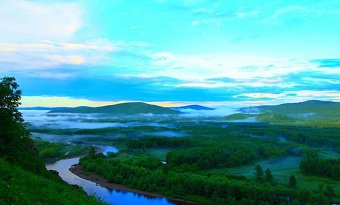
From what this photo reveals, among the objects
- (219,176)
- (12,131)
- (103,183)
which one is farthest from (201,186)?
(12,131)

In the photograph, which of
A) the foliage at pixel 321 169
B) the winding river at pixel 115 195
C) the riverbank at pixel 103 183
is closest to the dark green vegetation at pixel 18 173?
the winding river at pixel 115 195

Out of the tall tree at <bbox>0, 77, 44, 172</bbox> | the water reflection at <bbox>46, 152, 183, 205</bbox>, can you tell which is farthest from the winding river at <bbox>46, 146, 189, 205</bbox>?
the tall tree at <bbox>0, 77, 44, 172</bbox>

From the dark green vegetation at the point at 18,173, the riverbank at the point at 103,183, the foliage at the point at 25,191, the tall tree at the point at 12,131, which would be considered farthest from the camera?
the riverbank at the point at 103,183

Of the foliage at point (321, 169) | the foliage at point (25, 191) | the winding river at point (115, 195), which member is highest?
the foliage at point (25, 191)

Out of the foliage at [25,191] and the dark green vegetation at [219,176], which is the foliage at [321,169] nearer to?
the dark green vegetation at [219,176]

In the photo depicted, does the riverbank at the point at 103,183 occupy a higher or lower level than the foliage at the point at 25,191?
lower

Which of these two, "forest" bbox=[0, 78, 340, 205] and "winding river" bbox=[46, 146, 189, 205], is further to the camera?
"winding river" bbox=[46, 146, 189, 205]

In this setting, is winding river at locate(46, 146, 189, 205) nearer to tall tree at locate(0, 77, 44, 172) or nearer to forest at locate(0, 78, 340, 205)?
forest at locate(0, 78, 340, 205)

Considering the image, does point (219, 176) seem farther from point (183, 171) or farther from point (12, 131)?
point (12, 131)
